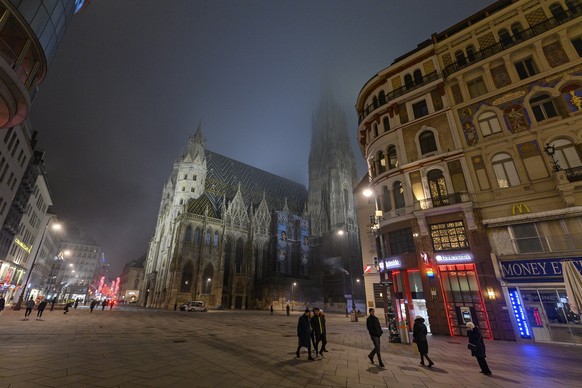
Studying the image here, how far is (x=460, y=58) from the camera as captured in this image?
20.0m

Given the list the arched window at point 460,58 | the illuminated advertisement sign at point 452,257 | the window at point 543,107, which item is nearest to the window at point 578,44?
the window at point 543,107

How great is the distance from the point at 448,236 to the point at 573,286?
20.4 ft

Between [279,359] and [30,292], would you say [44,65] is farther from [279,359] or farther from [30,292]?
[30,292]

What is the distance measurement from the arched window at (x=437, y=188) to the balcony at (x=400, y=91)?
7341mm

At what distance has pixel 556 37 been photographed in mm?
16547

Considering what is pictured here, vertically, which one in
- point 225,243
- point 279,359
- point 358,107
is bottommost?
point 279,359

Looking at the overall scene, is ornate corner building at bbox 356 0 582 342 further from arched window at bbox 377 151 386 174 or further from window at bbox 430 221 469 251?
arched window at bbox 377 151 386 174

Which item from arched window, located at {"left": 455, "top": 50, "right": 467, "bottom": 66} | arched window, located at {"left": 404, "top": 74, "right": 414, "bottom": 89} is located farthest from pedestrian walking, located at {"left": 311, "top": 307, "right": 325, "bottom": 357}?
arched window, located at {"left": 455, "top": 50, "right": 467, "bottom": 66}

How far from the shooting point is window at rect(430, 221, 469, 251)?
53.6 ft

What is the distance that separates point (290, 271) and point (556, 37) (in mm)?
56745

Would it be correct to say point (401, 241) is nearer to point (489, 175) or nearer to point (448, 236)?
point (448, 236)

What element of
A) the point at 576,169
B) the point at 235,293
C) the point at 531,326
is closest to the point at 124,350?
the point at 531,326

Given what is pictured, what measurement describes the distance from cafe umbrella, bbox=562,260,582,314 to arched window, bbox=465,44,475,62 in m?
15.7

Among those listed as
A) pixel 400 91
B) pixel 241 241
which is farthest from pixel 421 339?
pixel 241 241
